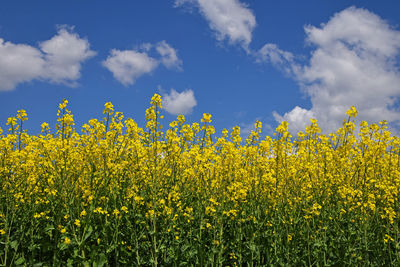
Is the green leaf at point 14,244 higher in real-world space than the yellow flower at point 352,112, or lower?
lower

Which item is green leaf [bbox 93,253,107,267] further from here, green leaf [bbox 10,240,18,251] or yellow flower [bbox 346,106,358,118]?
yellow flower [bbox 346,106,358,118]

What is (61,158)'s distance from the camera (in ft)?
18.8

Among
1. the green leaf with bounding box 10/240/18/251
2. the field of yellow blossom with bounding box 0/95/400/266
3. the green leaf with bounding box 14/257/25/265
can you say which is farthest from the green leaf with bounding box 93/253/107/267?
the green leaf with bounding box 10/240/18/251

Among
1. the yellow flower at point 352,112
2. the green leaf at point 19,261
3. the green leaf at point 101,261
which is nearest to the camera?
the green leaf at point 101,261

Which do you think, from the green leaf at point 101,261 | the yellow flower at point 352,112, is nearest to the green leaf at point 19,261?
the green leaf at point 101,261

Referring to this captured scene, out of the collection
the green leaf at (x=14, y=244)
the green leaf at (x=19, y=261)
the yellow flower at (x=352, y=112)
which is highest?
the yellow flower at (x=352, y=112)

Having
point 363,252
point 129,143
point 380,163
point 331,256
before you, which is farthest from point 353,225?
point 129,143

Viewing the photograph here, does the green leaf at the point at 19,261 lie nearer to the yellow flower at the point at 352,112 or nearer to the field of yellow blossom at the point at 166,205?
the field of yellow blossom at the point at 166,205

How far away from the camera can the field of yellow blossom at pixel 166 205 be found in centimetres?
540

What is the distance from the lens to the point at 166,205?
579 centimetres

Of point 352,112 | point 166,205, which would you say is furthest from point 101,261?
point 352,112

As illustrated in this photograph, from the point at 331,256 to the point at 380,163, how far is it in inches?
109

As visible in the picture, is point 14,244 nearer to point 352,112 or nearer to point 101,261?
point 101,261

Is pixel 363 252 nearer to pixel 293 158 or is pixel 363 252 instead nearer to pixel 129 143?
pixel 293 158
